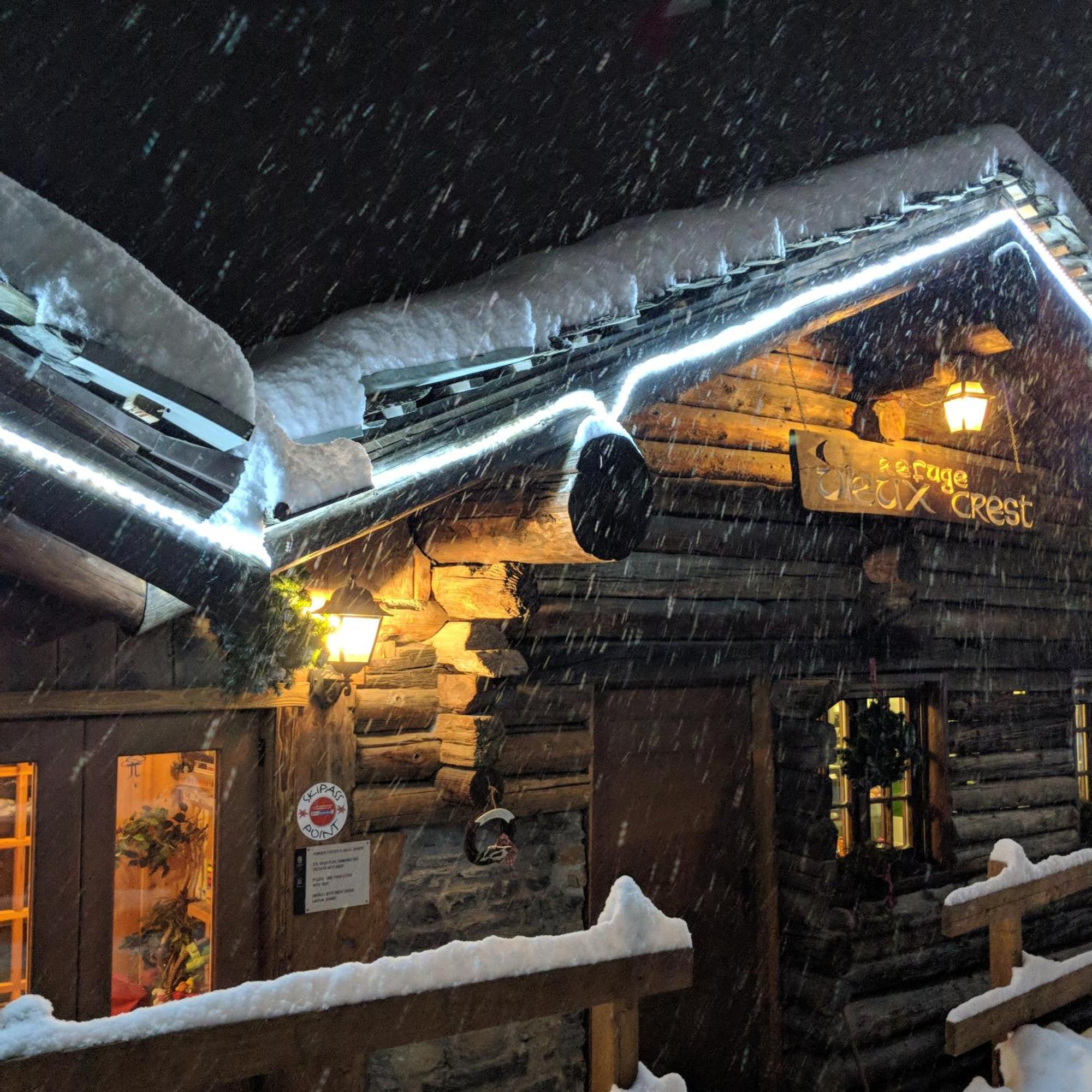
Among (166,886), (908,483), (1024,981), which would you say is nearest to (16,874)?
(166,886)

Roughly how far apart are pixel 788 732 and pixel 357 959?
10.3 feet

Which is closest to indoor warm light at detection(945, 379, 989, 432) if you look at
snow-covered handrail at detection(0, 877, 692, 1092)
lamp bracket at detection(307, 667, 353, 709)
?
snow-covered handrail at detection(0, 877, 692, 1092)

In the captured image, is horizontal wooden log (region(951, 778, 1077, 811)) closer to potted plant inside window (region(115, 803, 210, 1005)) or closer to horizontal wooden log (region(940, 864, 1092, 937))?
horizontal wooden log (region(940, 864, 1092, 937))

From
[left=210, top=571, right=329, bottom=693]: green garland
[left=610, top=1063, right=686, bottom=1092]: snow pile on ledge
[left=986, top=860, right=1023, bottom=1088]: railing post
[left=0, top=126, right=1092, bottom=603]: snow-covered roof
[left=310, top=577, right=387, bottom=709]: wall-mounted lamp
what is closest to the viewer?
[left=0, top=126, right=1092, bottom=603]: snow-covered roof

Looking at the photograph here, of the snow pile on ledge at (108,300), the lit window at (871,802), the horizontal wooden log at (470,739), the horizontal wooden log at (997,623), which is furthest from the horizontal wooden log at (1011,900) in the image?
the snow pile on ledge at (108,300)

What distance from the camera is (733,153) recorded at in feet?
23.6

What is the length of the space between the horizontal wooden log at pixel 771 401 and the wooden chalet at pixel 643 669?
28 mm

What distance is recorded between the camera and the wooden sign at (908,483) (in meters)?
6.19

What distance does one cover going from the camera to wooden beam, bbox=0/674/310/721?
3.85 metres

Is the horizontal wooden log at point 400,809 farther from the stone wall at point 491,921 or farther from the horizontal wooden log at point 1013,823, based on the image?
the horizontal wooden log at point 1013,823

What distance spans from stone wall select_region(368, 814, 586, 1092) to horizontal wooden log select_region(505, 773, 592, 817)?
A: 78 mm

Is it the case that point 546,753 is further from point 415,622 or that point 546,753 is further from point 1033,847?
point 1033,847

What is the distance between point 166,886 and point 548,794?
2.03m

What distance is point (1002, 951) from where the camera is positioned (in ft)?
16.7
